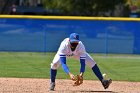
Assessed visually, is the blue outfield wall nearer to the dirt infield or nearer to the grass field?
the grass field

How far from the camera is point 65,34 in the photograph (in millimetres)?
23906

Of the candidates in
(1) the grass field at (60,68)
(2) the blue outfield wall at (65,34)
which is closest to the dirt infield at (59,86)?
(1) the grass field at (60,68)

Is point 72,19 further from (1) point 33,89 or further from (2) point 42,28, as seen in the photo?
(1) point 33,89

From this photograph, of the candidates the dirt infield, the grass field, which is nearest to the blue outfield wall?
the grass field

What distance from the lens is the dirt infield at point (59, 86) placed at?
1151 cm

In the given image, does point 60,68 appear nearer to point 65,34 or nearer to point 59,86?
point 59,86

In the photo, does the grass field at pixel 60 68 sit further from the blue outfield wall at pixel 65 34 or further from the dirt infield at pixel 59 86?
the blue outfield wall at pixel 65 34

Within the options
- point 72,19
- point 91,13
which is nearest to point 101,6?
point 91,13

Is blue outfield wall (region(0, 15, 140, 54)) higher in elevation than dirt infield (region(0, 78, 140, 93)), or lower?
lower

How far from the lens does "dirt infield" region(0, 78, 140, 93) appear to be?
1151cm

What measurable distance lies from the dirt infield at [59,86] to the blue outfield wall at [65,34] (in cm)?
997

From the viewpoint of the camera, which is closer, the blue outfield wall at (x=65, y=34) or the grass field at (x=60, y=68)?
the grass field at (x=60, y=68)

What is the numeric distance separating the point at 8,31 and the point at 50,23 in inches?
82.2

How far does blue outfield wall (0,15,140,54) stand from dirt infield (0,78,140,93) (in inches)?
393
